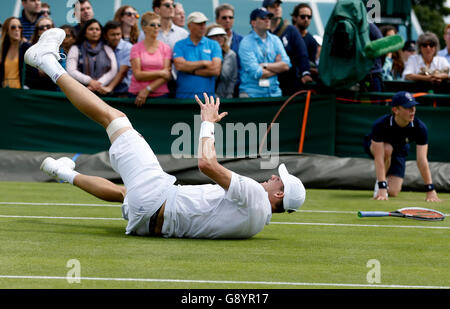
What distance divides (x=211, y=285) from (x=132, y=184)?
82.7 inches

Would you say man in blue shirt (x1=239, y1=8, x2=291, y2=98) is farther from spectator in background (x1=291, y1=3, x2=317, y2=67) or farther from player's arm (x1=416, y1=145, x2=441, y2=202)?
player's arm (x1=416, y1=145, x2=441, y2=202)

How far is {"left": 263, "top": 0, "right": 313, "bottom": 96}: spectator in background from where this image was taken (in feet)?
48.4

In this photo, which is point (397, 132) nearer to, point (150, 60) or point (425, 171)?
point (425, 171)

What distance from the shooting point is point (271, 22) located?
14.9m

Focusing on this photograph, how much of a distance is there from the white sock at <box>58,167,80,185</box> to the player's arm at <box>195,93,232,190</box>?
203 centimetres

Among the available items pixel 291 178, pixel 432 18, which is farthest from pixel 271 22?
pixel 432 18

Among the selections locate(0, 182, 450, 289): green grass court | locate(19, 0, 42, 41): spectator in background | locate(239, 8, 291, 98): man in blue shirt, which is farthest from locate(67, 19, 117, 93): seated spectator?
locate(0, 182, 450, 289): green grass court

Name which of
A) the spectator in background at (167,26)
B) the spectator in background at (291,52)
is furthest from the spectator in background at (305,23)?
the spectator in background at (167,26)

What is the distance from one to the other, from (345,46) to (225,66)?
208 cm

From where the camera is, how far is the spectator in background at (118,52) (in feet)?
46.3

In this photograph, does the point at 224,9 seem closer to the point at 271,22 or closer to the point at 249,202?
the point at 271,22

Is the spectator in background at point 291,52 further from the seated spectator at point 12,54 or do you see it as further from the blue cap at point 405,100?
the seated spectator at point 12,54

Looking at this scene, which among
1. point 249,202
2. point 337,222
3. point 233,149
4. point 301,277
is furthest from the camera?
point 233,149

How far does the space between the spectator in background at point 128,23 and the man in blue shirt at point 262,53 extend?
2.12 m
